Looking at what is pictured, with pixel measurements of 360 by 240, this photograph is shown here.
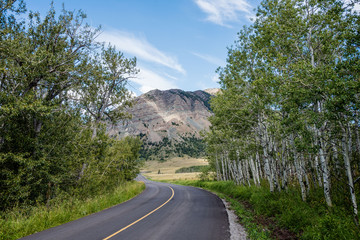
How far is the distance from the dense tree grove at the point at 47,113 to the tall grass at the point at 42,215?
2.86 ft

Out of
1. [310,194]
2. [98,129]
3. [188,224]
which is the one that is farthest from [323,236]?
[98,129]

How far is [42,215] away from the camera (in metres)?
9.10

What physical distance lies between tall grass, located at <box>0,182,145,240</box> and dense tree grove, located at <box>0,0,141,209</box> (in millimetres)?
872

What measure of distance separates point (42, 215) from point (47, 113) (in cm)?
490

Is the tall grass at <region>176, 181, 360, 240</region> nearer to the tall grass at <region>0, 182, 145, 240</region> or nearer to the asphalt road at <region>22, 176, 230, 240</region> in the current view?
the asphalt road at <region>22, 176, 230, 240</region>

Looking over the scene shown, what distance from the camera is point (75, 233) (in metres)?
7.77

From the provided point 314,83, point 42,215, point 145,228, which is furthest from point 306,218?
point 42,215

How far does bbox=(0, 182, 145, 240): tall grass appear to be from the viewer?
767 cm

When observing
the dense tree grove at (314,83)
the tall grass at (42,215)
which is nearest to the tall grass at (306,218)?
the dense tree grove at (314,83)

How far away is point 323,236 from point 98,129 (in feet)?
49.9

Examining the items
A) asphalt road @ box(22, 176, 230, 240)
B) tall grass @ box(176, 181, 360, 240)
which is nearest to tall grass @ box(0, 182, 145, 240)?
asphalt road @ box(22, 176, 230, 240)

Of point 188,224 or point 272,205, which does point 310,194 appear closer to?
point 272,205

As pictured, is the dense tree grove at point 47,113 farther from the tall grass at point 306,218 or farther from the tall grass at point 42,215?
the tall grass at point 306,218

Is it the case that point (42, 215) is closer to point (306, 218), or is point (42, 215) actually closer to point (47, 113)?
point (47, 113)
